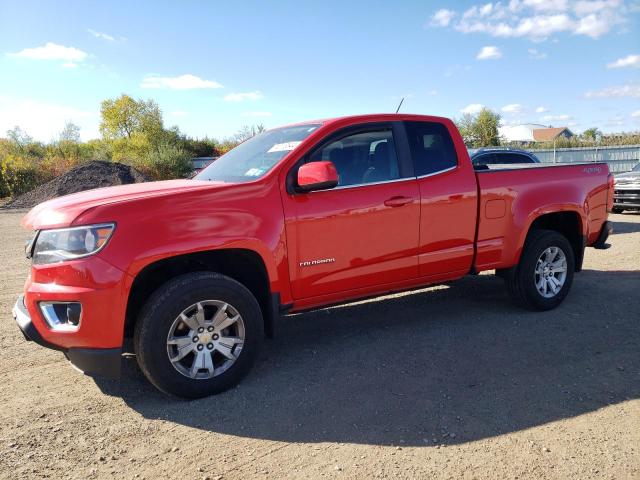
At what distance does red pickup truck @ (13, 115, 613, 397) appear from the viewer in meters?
3.13

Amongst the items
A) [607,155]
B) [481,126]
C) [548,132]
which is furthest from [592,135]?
[548,132]

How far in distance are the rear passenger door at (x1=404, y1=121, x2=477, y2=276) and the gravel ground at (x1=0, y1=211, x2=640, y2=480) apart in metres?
0.75

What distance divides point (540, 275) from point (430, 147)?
75.6 inches

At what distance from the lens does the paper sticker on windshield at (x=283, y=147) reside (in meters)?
3.98

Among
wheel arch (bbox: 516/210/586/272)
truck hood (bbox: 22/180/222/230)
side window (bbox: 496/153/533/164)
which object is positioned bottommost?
wheel arch (bbox: 516/210/586/272)

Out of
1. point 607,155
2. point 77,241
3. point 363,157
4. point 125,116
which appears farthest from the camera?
point 125,116

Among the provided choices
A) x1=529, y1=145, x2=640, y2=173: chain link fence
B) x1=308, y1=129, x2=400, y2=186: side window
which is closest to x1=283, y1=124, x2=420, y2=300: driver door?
x1=308, y1=129, x2=400, y2=186: side window

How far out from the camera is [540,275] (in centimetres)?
521

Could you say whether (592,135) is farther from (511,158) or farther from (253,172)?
(253,172)

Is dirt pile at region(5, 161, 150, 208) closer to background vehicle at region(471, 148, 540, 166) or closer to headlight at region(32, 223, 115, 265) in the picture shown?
background vehicle at region(471, 148, 540, 166)

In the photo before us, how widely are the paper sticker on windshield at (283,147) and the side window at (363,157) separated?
0.58 ft

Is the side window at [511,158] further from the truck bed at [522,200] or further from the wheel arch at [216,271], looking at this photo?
the wheel arch at [216,271]

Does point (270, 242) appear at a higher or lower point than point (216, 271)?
higher

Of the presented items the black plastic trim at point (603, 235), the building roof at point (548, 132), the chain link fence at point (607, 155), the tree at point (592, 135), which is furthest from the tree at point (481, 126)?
the black plastic trim at point (603, 235)
